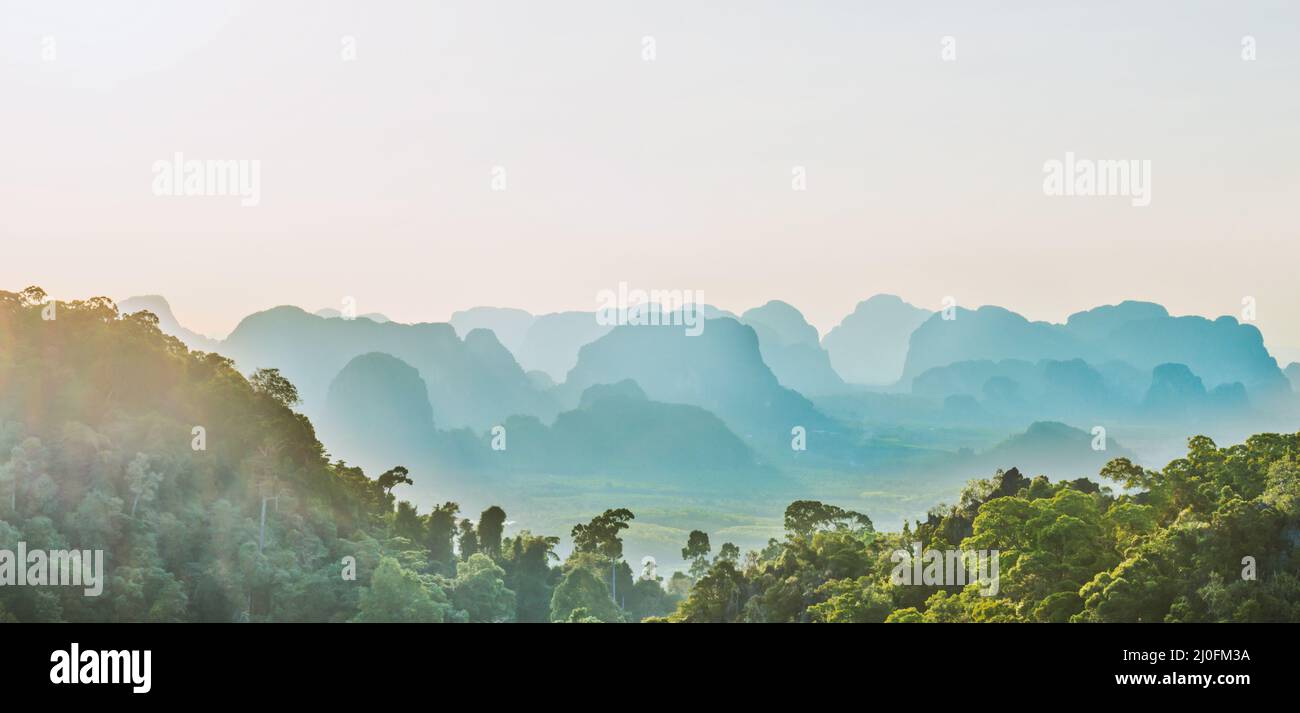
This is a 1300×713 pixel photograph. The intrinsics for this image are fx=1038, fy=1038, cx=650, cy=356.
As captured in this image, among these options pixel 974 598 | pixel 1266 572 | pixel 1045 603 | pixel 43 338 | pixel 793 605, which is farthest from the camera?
pixel 43 338

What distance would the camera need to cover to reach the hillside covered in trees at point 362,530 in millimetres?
31812

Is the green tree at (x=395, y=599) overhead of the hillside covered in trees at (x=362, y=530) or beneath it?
beneath

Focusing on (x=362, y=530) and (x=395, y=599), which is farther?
(x=362, y=530)

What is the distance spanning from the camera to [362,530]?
57906mm

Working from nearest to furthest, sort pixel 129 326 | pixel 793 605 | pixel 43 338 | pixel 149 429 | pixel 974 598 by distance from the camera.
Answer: pixel 974 598
pixel 793 605
pixel 149 429
pixel 43 338
pixel 129 326

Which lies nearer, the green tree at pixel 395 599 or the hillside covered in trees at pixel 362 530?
the hillside covered in trees at pixel 362 530

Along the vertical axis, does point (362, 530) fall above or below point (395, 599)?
above

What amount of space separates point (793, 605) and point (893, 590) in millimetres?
5831
